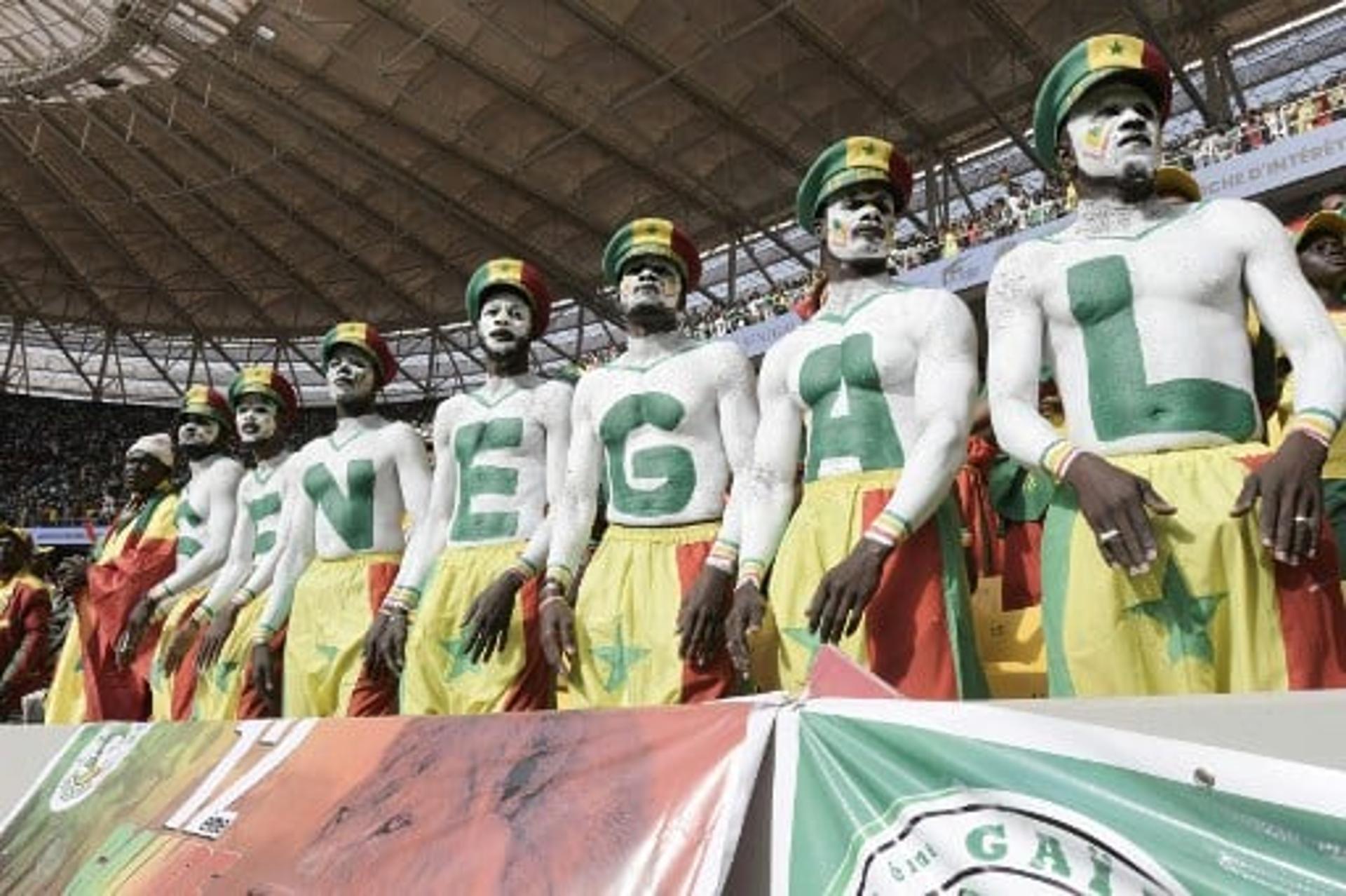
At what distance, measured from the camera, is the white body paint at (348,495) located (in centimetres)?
436

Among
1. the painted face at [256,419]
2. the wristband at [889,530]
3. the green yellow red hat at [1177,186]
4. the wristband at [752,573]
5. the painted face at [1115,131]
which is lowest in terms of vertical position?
the wristband at [752,573]

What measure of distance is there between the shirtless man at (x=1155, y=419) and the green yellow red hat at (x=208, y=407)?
441cm

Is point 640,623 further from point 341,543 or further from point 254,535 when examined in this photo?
point 254,535

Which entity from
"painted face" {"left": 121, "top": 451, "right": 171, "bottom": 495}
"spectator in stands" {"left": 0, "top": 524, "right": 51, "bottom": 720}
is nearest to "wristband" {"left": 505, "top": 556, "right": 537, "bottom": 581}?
"painted face" {"left": 121, "top": 451, "right": 171, "bottom": 495}

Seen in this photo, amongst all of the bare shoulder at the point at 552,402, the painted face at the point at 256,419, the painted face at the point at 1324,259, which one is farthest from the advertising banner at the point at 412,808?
the painted face at the point at 1324,259

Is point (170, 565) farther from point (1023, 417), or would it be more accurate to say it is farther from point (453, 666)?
point (1023, 417)

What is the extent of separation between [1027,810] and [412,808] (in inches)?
40.0

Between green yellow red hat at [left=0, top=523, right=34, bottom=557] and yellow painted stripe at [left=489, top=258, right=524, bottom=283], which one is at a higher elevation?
yellow painted stripe at [left=489, top=258, right=524, bottom=283]

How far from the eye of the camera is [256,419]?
208 inches


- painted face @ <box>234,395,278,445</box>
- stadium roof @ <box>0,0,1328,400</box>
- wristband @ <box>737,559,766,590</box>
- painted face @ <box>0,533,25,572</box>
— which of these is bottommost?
wristband @ <box>737,559,766,590</box>

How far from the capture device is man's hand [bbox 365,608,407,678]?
381 cm

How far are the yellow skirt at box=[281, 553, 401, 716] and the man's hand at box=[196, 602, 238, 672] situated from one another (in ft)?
1.40

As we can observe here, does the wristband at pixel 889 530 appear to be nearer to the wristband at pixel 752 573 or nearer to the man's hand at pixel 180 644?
the wristband at pixel 752 573

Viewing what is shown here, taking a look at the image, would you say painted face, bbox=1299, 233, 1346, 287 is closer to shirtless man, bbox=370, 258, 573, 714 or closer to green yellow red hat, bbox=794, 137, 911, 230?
green yellow red hat, bbox=794, 137, 911, 230
